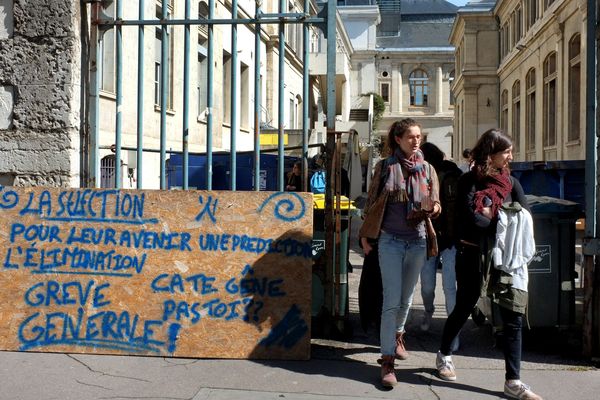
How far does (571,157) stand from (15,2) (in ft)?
65.9

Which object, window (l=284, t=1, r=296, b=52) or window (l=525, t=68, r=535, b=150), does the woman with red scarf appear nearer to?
window (l=284, t=1, r=296, b=52)

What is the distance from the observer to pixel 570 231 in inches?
226

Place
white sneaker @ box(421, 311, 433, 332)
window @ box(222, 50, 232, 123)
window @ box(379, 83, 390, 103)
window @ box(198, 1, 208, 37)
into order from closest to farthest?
white sneaker @ box(421, 311, 433, 332)
window @ box(198, 1, 208, 37)
window @ box(222, 50, 232, 123)
window @ box(379, 83, 390, 103)

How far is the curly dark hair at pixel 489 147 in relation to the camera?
15.8ft

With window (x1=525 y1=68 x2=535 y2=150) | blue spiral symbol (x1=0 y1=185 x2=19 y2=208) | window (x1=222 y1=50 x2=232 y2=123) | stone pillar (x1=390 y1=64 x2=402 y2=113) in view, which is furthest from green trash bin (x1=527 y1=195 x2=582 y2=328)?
stone pillar (x1=390 y1=64 x2=402 y2=113)

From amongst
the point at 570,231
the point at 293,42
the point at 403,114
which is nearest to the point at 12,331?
the point at 570,231

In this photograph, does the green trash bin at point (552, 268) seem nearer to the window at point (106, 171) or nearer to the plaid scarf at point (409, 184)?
the plaid scarf at point (409, 184)

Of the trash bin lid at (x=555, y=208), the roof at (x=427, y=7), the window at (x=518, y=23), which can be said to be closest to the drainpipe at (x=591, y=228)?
the trash bin lid at (x=555, y=208)

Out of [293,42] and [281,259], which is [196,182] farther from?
[293,42]

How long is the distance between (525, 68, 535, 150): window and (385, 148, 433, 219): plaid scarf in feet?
88.7

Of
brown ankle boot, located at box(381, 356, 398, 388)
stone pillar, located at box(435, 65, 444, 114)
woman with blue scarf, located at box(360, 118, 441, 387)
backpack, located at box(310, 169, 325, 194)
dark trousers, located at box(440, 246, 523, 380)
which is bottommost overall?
brown ankle boot, located at box(381, 356, 398, 388)

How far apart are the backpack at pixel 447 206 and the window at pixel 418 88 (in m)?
61.7

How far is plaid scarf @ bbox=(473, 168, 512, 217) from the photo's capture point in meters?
4.78

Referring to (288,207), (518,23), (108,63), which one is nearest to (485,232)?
(288,207)
